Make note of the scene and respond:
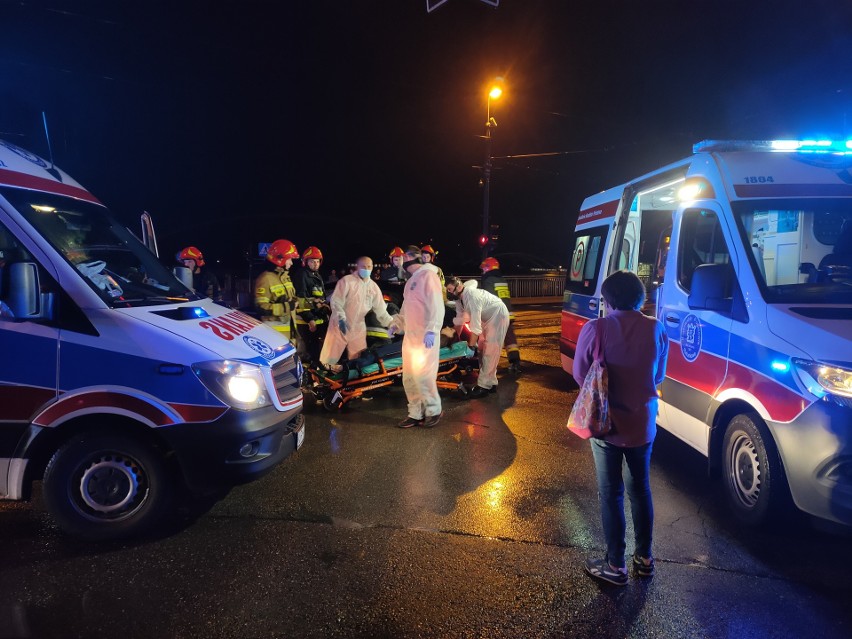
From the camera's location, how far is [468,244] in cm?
5209

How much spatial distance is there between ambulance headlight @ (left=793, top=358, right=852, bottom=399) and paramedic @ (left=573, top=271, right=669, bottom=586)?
2.86ft

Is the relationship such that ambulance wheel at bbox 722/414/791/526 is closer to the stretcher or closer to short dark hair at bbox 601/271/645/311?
short dark hair at bbox 601/271/645/311

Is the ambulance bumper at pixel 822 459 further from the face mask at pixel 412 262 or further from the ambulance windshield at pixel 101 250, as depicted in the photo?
the ambulance windshield at pixel 101 250

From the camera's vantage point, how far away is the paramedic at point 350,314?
6828 mm

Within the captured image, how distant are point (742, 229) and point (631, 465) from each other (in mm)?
2082

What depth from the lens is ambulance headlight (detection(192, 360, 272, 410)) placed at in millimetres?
3307

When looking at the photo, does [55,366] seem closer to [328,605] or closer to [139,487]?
[139,487]

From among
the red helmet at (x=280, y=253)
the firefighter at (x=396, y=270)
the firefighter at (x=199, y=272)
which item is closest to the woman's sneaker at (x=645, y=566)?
the red helmet at (x=280, y=253)

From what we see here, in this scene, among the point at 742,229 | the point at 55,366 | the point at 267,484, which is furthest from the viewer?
the point at 267,484

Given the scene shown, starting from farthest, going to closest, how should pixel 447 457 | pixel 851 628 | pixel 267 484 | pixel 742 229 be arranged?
pixel 447 457, pixel 267 484, pixel 742 229, pixel 851 628

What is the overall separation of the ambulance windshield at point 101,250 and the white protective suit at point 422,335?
2254mm

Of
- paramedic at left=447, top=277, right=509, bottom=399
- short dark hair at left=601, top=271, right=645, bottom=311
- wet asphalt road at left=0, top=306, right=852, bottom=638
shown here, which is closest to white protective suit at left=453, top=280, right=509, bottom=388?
paramedic at left=447, top=277, right=509, bottom=399

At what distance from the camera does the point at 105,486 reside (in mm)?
3357

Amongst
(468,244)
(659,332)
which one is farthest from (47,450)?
(468,244)
